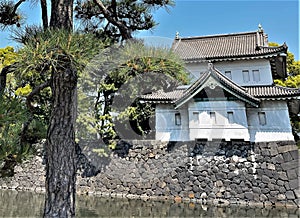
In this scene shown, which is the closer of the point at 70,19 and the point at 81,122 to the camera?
the point at 70,19

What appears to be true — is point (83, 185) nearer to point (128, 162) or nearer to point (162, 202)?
point (128, 162)

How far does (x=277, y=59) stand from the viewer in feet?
21.8

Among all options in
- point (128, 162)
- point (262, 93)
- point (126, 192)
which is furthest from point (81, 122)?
point (262, 93)

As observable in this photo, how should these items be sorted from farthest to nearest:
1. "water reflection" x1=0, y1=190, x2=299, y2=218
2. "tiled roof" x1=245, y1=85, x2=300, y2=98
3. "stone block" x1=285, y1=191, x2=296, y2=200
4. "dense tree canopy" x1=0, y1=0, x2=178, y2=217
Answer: "tiled roof" x1=245, y1=85, x2=300, y2=98
"stone block" x1=285, y1=191, x2=296, y2=200
"water reflection" x1=0, y1=190, x2=299, y2=218
"dense tree canopy" x1=0, y1=0, x2=178, y2=217

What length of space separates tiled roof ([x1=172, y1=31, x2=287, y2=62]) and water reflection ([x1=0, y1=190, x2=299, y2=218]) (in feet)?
13.5

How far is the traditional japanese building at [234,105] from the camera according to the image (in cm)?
573

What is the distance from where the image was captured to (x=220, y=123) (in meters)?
5.76

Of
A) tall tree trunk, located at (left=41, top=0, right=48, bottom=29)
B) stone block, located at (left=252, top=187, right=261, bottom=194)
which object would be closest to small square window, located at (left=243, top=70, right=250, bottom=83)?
stone block, located at (left=252, top=187, right=261, bottom=194)

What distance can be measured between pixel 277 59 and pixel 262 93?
56.0 inches

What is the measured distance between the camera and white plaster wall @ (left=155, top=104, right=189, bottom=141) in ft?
20.8

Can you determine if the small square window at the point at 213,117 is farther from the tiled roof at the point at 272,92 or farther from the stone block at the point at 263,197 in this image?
the stone block at the point at 263,197

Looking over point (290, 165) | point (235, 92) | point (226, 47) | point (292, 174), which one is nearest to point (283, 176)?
point (292, 174)

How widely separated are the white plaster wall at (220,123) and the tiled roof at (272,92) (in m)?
0.63

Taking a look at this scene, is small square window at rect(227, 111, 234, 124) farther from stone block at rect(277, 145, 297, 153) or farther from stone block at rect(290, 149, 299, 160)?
stone block at rect(290, 149, 299, 160)
